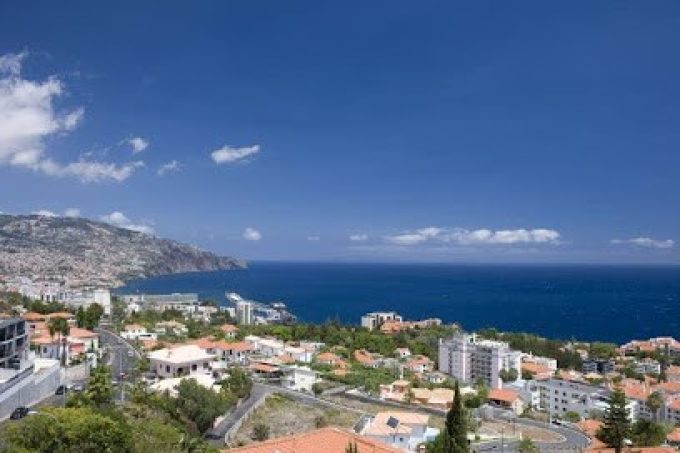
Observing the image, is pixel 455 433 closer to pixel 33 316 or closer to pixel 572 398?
pixel 572 398

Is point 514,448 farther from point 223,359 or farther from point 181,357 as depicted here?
point 223,359

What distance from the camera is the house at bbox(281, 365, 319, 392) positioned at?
1628 inches

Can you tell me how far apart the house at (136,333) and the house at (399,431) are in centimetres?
3088

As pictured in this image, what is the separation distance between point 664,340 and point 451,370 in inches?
1495

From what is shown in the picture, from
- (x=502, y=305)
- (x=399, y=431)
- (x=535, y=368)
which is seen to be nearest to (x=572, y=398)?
(x=535, y=368)

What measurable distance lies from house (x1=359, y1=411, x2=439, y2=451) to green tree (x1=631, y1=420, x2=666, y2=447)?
10013mm

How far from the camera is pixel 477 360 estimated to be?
59062 mm

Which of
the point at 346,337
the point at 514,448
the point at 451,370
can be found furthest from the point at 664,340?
the point at 514,448

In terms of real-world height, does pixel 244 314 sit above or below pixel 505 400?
above

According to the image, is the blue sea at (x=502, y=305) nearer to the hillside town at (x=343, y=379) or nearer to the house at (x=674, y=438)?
the hillside town at (x=343, y=379)

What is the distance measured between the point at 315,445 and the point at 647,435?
841 inches

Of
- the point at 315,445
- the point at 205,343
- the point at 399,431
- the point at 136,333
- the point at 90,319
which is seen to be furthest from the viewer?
the point at 136,333

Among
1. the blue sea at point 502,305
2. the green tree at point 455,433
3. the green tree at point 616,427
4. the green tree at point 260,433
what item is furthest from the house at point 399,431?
the blue sea at point 502,305

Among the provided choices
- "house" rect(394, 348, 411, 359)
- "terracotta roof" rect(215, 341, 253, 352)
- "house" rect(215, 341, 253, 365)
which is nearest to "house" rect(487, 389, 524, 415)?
"house" rect(215, 341, 253, 365)
